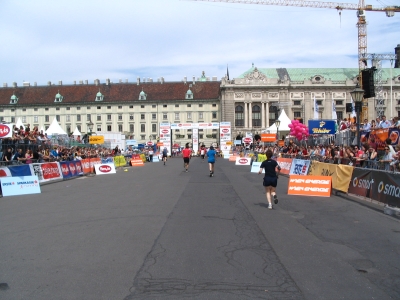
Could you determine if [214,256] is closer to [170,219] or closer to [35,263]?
[35,263]

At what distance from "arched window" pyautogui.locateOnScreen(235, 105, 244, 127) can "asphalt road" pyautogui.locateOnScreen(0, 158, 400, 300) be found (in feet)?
315

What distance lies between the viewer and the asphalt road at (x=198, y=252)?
5.77 meters

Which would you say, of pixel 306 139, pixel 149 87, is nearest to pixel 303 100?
pixel 149 87

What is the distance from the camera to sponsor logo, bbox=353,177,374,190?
1442cm

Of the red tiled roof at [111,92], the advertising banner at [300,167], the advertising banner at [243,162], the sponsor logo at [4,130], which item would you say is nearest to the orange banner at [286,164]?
the advertising banner at [300,167]

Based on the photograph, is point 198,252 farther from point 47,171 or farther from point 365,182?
point 47,171

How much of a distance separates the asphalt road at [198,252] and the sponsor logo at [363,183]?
1.31 m

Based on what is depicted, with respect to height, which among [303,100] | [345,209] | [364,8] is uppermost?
[364,8]

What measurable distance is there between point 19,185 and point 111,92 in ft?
333

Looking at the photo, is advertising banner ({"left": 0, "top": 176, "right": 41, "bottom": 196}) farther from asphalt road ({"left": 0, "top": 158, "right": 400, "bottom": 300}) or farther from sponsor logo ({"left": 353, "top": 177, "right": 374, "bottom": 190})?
sponsor logo ({"left": 353, "top": 177, "right": 374, "bottom": 190})

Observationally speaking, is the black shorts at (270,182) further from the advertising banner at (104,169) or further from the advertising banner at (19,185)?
the advertising banner at (104,169)

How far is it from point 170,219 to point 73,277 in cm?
471

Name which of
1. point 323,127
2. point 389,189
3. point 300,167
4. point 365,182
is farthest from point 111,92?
point 389,189

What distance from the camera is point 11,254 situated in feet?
25.3
